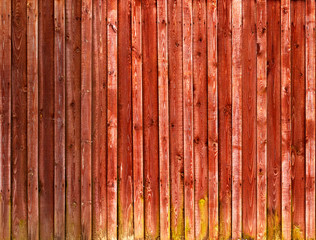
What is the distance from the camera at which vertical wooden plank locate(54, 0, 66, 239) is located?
291 cm

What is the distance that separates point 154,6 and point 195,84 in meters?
0.88

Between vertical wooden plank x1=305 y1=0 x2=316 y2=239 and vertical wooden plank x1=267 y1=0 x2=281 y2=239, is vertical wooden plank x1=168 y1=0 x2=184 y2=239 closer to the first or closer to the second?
vertical wooden plank x1=267 y1=0 x2=281 y2=239

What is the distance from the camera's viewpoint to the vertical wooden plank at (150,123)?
2947 mm

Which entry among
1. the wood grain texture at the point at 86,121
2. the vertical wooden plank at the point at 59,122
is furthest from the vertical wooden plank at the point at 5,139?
the wood grain texture at the point at 86,121

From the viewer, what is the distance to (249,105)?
299 centimetres

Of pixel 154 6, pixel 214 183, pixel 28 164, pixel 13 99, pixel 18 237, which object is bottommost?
pixel 18 237

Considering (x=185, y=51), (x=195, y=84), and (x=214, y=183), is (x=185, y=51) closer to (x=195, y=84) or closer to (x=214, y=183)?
(x=195, y=84)

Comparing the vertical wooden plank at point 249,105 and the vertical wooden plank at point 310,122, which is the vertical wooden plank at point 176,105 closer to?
the vertical wooden plank at point 249,105

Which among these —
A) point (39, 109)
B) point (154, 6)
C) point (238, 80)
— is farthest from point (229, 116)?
point (39, 109)

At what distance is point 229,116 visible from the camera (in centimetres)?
298

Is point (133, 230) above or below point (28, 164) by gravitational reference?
below

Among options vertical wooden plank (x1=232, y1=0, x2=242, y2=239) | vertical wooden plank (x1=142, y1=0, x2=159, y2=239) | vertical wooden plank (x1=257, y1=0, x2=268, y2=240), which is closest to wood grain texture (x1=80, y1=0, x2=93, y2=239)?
vertical wooden plank (x1=142, y1=0, x2=159, y2=239)

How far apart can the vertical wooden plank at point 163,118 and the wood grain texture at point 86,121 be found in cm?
69

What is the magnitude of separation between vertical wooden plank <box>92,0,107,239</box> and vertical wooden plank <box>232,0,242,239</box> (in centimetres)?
128
